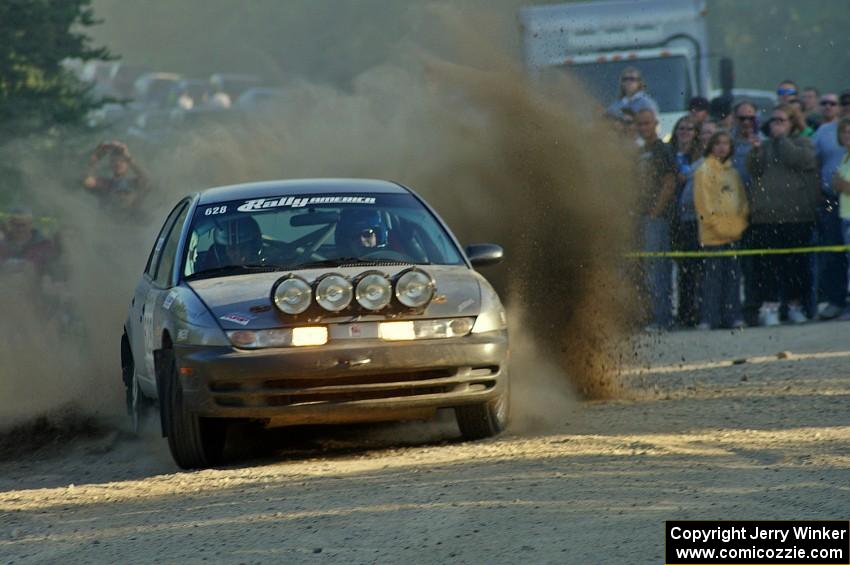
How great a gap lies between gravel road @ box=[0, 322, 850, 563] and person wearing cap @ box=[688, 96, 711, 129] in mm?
7244

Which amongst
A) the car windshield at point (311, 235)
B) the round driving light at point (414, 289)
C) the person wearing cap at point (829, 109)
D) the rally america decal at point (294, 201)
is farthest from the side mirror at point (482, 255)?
the person wearing cap at point (829, 109)

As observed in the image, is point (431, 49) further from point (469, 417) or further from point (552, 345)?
point (469, 417)

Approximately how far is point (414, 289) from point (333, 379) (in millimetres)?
629

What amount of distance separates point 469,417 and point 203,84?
151ft

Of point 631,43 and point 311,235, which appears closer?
point 311,235

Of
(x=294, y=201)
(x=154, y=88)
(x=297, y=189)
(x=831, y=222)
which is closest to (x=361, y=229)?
(x=294, y=201)

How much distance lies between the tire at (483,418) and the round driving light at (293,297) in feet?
3.53

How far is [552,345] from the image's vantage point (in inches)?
465

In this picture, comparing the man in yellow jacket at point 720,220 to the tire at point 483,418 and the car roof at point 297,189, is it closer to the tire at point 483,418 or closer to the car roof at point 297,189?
the car roof at point 297,189

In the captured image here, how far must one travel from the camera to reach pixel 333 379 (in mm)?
8391

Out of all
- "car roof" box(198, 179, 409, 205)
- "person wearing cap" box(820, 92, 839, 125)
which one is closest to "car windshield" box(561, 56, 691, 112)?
"person wearing cap" box(820, 92, 839, 125)

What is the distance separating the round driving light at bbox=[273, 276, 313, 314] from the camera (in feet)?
27.6

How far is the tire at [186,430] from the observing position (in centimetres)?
849

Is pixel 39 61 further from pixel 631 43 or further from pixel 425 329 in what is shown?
pixel 425 329
